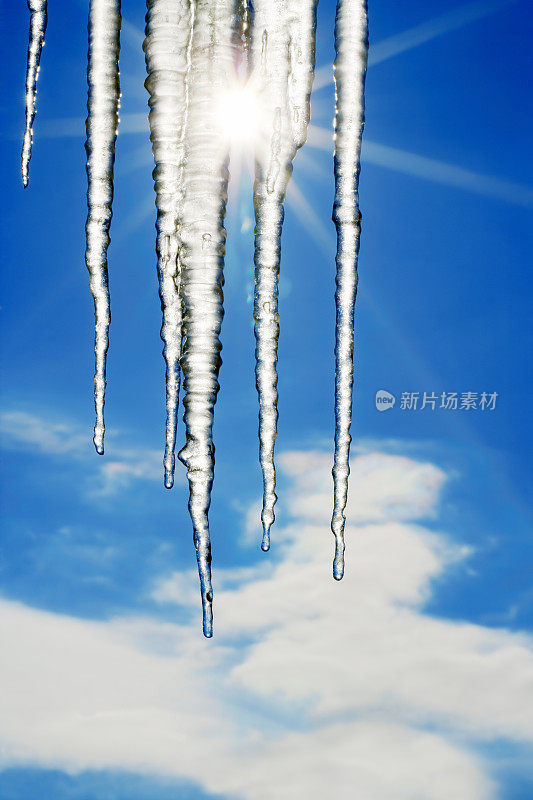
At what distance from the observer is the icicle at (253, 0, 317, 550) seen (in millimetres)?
4199

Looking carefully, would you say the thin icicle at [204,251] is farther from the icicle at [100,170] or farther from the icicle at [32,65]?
the icicle at [32,65]

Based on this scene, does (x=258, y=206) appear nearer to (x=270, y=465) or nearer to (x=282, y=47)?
(x=282, y=47)

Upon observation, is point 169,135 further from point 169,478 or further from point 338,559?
point 338,559

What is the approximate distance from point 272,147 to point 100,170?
116 cm

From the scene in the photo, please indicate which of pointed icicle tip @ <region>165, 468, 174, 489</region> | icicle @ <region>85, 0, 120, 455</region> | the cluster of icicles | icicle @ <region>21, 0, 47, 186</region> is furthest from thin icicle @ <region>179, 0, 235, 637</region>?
icicle @ <region>21, 0, 47, 186</region>

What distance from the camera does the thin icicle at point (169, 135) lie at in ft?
14.4

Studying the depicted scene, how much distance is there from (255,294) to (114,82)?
6.01ft

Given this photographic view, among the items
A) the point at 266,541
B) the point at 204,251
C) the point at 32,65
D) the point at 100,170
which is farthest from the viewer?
the point at 32,65

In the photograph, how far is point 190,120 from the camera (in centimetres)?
446

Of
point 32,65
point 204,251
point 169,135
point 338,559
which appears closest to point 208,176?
point 169,135

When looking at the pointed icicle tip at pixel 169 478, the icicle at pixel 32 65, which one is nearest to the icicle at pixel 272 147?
the pointed icicle tip at pixel 169 478

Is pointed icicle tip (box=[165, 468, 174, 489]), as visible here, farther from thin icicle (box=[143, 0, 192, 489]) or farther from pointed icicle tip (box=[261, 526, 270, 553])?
pointed icicle tip (box=[261, 526, 270, 553])

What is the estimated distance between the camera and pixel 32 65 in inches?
186

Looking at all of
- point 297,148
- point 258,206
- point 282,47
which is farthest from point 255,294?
point 282,47
